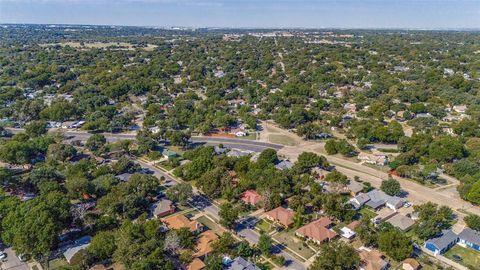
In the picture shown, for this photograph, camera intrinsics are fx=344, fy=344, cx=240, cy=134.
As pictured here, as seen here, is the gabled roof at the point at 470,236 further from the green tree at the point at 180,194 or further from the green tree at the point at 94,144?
the green tree at the point at 94,144

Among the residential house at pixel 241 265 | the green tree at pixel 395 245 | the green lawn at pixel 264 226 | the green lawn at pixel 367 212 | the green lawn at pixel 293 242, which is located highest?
the green tree at pixel 395 245

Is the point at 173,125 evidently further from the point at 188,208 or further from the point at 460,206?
the point at 460,206

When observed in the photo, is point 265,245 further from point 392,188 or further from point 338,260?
point 392,188

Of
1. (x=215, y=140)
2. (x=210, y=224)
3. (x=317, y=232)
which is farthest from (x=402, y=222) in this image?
(x=215, y=140)

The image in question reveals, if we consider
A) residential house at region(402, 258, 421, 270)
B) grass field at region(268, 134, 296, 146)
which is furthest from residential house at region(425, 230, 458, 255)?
grass field at region(268, 134, 296, 146)

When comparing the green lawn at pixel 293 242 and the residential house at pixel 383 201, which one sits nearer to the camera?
the green lawn at pixel 293 242

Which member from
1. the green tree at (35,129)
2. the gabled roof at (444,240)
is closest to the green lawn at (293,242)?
the gabled roof at (444,240)

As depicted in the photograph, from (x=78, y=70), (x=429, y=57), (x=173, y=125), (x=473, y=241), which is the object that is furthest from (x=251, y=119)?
(x=429, y=57)
